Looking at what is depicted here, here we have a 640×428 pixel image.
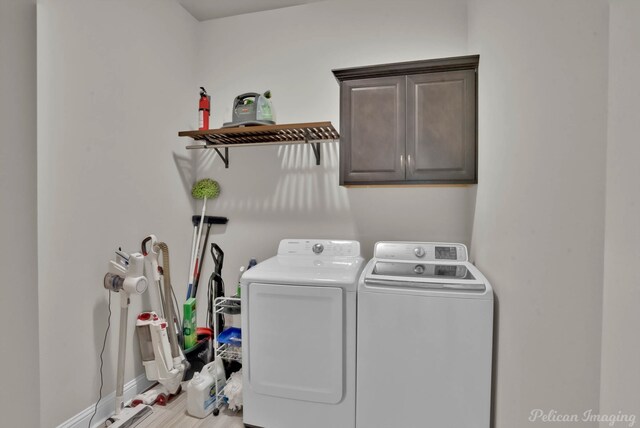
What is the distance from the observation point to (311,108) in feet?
8.23

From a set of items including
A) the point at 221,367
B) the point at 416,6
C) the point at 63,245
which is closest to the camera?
the point at 63,245

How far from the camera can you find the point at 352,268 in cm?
193

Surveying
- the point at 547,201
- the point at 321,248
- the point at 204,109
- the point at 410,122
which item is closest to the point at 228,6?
the point at 204,109

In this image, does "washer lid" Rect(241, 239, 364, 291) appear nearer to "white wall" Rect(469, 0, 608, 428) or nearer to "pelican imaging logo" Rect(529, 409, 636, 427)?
"white wall" Rect(469, 0, 608, 428)

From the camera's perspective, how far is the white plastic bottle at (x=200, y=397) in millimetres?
1944

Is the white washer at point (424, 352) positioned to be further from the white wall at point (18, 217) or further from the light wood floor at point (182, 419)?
the white wall at point (18, 217)

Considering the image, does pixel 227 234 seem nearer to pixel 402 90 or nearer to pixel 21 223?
pixel 21 223

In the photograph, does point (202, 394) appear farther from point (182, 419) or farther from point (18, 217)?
point (18, 217)

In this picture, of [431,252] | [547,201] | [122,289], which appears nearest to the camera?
[547,201]

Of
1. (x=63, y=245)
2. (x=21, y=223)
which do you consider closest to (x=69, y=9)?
(x=21, y=223)

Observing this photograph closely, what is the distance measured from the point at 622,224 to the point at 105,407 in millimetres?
2544

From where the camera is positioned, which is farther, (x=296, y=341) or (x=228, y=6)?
(x=228, y=6)

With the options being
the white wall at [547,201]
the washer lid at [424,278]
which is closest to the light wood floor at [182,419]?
the washer lid at [424,278]

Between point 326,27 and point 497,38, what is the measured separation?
4.55 ft
